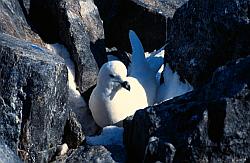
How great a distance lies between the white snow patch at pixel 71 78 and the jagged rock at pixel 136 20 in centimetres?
103

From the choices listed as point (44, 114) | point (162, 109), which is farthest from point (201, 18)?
point (44, 114)

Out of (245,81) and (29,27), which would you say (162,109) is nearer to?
(245,81)

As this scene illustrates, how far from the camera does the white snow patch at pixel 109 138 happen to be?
528 centimetres

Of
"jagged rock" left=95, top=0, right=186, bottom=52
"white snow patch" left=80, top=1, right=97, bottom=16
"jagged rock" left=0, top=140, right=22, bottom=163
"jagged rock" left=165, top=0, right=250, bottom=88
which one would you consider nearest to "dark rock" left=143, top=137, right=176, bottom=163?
"jagged rock" left=0, top=140, right=22, bottom=163

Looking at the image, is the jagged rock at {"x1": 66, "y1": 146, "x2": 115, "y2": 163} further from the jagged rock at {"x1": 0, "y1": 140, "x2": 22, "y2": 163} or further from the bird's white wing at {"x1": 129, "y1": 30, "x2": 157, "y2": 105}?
the bird's white wing at {"x1": 129, "y1": 30, "x2": 157, "y2": 105}

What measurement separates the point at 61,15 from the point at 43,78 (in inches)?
78.2

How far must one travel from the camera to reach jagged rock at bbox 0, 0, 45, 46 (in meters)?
6.15

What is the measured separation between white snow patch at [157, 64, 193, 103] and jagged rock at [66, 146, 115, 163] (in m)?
1.13

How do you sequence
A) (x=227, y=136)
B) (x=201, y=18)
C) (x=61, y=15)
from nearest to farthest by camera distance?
(x=227, y=136) < (x=201, y=18) < (x=61, y=15)

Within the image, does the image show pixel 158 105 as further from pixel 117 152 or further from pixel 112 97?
pixel 112 97

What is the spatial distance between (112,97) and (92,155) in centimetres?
128

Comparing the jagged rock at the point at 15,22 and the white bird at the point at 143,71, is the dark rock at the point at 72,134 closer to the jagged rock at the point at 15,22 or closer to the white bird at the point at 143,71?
the jagged rock at the point at 15,22

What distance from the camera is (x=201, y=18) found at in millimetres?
5930

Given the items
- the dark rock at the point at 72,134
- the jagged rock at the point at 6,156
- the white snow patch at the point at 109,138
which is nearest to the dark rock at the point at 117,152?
the white snow patch at the point at 109,138
